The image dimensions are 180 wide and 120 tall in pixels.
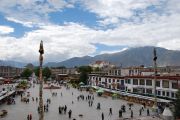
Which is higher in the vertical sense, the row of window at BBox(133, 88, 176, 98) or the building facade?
the building facade

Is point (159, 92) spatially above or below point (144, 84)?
below

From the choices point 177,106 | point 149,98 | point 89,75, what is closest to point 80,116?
point 177,106

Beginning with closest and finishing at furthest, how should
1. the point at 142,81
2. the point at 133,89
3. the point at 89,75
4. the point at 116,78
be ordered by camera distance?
the point at 142,81 < the point at 133,89 < the point at 116,78 < the point at 89,75

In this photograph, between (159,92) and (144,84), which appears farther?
(144,84)

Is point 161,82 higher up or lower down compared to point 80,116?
higher up

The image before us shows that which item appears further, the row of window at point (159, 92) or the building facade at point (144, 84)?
the building facade at point (144, 84)

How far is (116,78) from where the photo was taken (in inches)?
3831

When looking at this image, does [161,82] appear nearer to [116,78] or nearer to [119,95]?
[119,95]

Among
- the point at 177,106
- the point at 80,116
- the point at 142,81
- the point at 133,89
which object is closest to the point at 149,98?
the point at 142,81

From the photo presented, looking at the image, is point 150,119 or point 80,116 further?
point 80,116

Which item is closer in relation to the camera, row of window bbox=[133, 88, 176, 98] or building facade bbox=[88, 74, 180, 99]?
row of window bbox=[133, 88, 176, 98]

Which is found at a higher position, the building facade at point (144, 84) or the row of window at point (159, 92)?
the building facade at point (144, 84)

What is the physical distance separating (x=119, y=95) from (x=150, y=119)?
48345 millimetres

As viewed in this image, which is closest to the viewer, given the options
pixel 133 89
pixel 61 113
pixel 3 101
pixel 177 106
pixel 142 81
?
pixel 177 106
